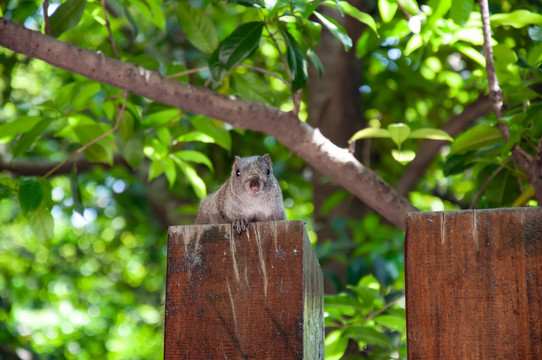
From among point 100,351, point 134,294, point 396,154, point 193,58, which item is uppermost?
point 193,58

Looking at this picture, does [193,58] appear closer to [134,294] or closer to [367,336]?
[367,336]

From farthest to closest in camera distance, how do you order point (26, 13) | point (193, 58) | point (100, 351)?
point (100, 351) < point (193, 58) < point (26, 13)

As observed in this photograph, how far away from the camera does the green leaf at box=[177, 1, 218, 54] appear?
8.10ft

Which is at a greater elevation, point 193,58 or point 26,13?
point 193,58

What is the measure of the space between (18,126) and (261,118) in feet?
2.85

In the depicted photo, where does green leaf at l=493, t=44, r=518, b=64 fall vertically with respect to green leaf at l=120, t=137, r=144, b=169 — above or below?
above

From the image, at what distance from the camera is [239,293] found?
1.27 meters

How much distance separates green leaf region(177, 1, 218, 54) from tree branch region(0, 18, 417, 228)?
0.34 metres

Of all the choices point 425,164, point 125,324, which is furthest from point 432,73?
point 125,324

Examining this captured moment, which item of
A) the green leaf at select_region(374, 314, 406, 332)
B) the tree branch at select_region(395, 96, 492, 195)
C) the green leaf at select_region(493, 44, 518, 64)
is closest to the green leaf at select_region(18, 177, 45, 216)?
the green leaf at select_region(374, 314, 406, 332)

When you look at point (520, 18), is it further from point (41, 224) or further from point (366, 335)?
point (41, 224)

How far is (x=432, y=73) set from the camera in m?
4.80

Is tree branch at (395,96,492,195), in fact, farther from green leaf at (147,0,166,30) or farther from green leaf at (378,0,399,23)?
green leaf at (147,0,166,30)

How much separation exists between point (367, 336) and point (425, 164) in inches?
89.7
